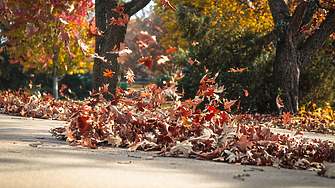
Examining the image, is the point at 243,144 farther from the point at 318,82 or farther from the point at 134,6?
the point at 318,82

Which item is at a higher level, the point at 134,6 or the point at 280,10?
the point at 280,10

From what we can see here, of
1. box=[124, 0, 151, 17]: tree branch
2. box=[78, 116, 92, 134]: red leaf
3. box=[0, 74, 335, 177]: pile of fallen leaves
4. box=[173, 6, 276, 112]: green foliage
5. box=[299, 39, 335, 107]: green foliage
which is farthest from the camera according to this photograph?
box=[299, 39, 335, 107]: green foliage

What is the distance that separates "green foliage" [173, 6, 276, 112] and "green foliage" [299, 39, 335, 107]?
55.5 inches

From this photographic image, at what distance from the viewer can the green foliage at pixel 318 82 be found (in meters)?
10.2

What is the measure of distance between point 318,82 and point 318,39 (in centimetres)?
181

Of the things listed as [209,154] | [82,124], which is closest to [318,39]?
[209,154]

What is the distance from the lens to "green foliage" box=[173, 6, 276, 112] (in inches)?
361

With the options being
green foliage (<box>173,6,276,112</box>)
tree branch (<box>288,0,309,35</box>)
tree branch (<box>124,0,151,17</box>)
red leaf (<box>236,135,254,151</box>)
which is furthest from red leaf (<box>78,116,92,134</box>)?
tree branch (<box>288,0,309,35</box>)

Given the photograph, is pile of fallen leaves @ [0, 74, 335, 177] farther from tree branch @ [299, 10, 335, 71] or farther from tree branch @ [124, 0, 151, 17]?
tree branch @ [299, 10, 335, 71]

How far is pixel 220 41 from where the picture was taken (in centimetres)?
945

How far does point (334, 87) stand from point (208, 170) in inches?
430

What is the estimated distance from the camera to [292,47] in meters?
9.06

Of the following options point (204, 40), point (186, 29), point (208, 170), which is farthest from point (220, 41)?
point (208, 170)

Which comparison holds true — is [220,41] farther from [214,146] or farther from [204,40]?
[214,146]
